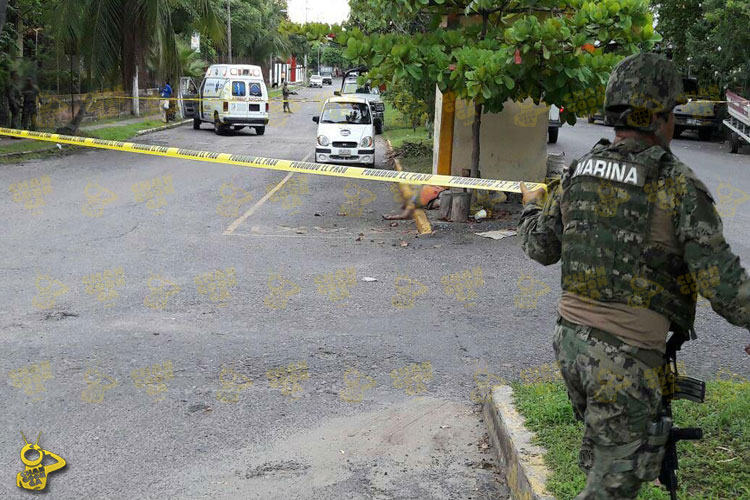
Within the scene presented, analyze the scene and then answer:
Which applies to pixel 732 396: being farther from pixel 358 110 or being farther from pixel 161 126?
pixel 161 126

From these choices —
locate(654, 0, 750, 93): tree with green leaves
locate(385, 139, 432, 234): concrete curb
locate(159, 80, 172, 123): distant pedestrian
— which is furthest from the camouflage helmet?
locate(159, 80, 172, 123): distant pedestrian

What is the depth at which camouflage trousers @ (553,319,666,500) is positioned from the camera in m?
2.64

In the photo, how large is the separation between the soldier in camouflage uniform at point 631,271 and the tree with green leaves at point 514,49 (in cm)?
651

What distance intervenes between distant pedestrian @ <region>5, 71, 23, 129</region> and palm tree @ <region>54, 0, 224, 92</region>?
70.9 inches

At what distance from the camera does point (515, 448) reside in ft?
13.0

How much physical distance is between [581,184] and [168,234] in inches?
318

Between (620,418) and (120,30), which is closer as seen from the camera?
(620,418)

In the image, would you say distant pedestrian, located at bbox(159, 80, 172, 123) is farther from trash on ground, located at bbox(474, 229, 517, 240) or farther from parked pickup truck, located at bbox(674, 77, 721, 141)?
trash on ground, located at bbox(474, 229, 517, 240)

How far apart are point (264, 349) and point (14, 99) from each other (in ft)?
60.5

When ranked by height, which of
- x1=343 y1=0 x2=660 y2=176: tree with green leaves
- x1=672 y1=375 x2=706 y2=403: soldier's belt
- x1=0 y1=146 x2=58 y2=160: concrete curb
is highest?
x1=343 y1=0 x2=660 y2=176: tree with green leaves

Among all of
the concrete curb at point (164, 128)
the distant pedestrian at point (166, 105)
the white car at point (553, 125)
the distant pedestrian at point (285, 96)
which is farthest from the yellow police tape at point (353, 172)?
the distant pedestrian at point (285, 96)

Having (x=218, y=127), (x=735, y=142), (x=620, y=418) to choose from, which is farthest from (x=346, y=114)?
(x=620, y=418)

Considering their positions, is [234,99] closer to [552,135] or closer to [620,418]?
[552,135]

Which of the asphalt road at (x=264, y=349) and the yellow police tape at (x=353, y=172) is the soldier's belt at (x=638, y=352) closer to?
the asphalt road at (x=264, y=349)
